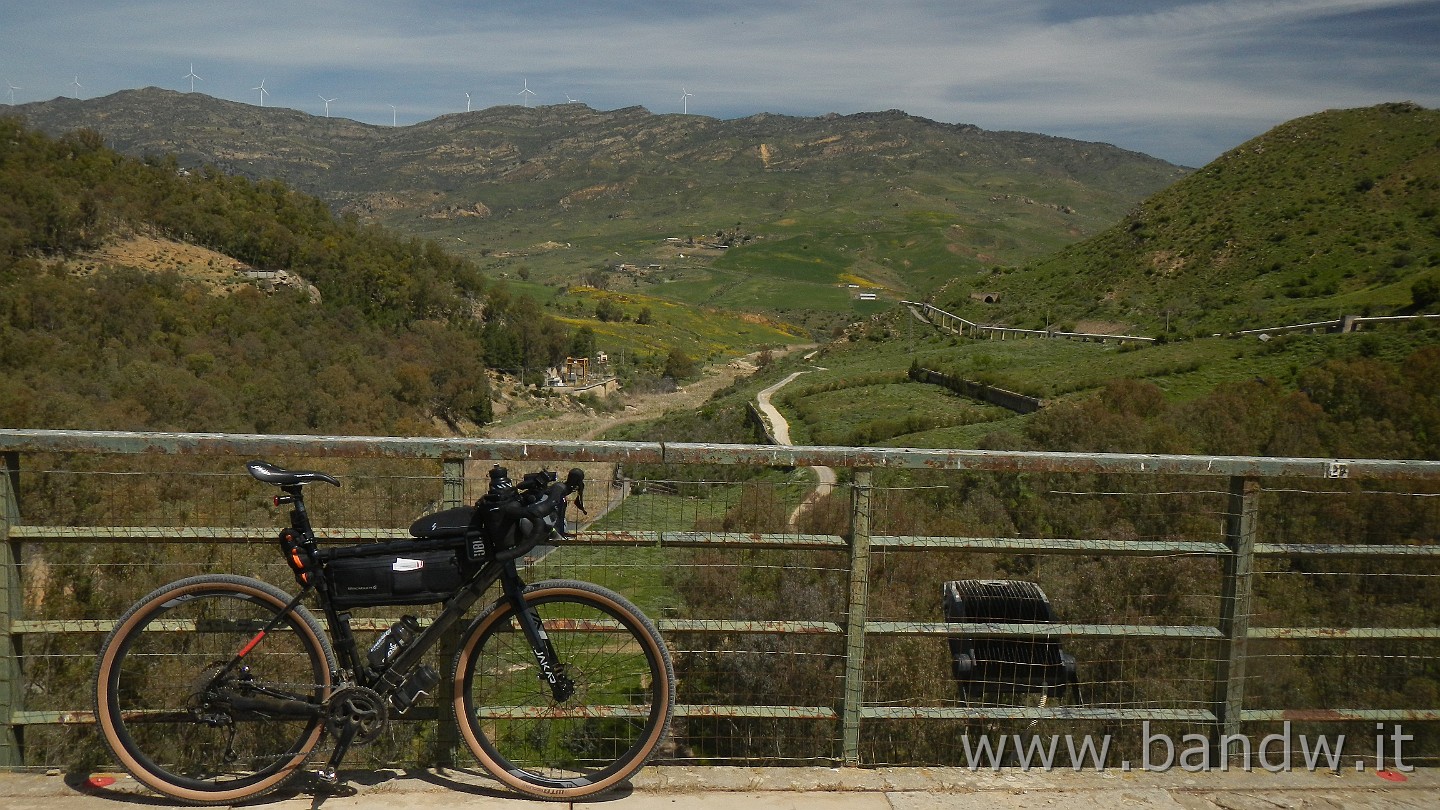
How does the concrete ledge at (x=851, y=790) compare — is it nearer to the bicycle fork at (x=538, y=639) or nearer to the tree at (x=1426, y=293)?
the bicycle fork at (x=538, y=639)

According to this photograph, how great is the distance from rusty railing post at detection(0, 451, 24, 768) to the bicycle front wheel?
192cm

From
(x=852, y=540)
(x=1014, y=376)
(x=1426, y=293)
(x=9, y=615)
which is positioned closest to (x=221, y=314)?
(x=1014, y=376)

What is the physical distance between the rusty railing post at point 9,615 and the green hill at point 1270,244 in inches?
1877

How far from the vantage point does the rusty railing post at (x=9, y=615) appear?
14.1 ft

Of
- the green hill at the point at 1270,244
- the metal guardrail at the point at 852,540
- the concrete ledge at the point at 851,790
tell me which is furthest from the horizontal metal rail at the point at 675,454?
the green hill at the point at 1270,244

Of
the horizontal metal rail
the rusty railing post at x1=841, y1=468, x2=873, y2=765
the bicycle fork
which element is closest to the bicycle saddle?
the horizontal metal rail

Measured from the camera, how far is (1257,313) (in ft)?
172

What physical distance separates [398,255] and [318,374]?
3028 cm

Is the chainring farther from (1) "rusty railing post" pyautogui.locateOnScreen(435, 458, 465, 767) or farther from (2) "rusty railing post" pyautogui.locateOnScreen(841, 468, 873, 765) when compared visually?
(2) "rusty railing post" pyautogui.locateOnScreen(841, 468, 873, 765)

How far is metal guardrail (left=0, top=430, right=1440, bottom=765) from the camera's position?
4301 millimetres

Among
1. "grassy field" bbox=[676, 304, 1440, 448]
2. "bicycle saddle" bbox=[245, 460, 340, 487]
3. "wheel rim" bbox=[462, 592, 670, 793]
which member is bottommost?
"grassy field" bbox=[676, 304, 1440, 448]

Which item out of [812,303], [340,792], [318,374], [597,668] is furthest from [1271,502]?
[812,303]

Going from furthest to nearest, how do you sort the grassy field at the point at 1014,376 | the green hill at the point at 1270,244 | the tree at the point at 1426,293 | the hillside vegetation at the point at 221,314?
1. the green hill at the point at 1270,244
2. the tree at the point at 1426,293
3. the hillside vegetation at the point at 221,314
4. the grassy field at the point at 1014,376

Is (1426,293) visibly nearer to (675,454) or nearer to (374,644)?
(675,454)
